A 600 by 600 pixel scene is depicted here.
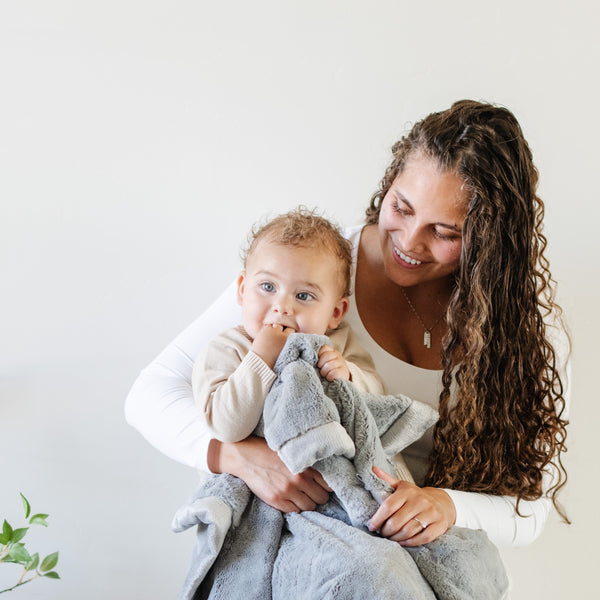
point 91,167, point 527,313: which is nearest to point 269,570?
point 527,313

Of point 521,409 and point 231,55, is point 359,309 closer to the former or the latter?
point 521,409

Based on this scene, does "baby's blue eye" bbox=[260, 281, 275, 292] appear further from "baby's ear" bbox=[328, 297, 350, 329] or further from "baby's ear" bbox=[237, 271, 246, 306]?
"baby's ear" bbox=[328, 297, 350, 329]

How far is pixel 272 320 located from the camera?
1.31 m

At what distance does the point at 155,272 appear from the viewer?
5.69 ft

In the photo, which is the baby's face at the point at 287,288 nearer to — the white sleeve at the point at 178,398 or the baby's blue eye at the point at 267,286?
the baby's blue eye at the point at 267,286

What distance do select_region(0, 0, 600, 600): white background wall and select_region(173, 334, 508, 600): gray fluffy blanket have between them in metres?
0.60

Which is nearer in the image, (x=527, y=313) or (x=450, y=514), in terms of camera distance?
(x=450, y=514)

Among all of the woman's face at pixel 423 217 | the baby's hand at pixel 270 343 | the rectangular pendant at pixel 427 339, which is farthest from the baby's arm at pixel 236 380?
the rectangular pendant at pixel 427 339

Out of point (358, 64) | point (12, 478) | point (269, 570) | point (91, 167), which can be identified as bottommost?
point (12, 478)

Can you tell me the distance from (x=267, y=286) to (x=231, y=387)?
0.74 feet

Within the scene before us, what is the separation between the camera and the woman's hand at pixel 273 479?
1.22 meters

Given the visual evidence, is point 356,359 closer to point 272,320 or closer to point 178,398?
point 272,320

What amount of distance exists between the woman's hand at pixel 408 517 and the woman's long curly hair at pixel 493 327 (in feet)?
0.88

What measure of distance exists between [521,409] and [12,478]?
4.03 feet
